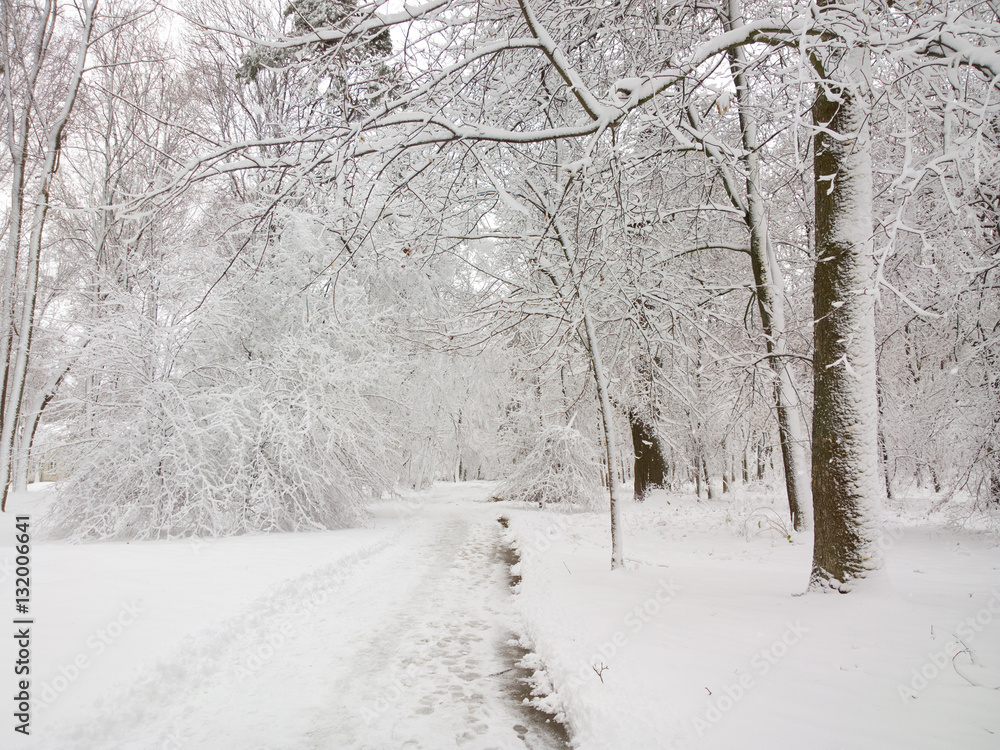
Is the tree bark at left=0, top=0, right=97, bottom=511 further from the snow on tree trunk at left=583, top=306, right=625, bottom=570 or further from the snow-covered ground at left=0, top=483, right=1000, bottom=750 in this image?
→ the snow on tree trunk at left=583, top=306, right=625, bottom=570

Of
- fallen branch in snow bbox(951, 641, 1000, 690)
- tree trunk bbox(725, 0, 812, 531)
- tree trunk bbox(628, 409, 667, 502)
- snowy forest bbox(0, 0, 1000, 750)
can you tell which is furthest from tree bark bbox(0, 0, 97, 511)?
tree trunk bbox(628, 409, 667, 502)

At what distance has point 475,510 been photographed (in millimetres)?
18781

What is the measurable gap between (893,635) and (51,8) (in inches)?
607

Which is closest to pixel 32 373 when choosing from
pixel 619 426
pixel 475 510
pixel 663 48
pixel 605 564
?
pixel 475 510

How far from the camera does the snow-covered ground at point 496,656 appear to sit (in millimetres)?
2945

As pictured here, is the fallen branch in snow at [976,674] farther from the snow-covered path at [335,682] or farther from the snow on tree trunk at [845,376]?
the snow-covered path at [335,682]

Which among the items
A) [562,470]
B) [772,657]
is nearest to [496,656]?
[772,657]

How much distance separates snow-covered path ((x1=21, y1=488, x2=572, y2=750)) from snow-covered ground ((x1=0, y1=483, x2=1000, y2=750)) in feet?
0.06

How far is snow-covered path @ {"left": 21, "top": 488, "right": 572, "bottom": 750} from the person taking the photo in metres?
3.08

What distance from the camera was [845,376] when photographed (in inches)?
181

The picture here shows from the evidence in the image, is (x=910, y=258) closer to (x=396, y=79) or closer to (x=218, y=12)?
(x=396, y=79)

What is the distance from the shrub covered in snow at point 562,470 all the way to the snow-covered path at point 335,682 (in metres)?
11.4

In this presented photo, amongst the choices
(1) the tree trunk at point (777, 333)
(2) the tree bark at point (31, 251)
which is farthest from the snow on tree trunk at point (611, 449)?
(2) the tree bark at point (31, 251)

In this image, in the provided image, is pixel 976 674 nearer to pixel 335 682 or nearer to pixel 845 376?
pixel 845 376
